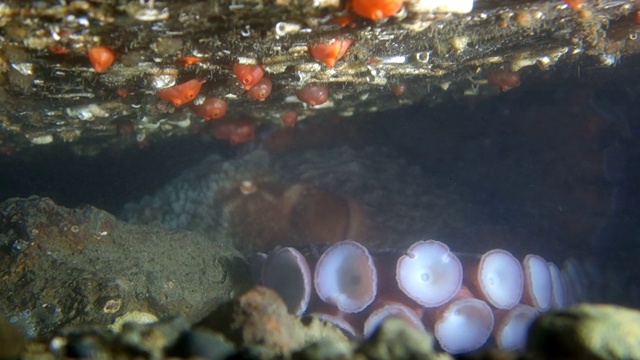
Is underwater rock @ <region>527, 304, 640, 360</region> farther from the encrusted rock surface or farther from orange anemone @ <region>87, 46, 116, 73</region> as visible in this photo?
orange anemone @ <region>87, 46, 116, 73</region>

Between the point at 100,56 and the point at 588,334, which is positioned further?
the point at 100,56

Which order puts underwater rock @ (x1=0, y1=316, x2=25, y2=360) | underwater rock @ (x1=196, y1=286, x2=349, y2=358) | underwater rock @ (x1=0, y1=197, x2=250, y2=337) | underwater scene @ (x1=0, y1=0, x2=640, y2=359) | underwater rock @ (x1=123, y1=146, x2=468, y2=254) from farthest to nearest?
1. underwater rock @ (x1=123, y1=146, x2=468, y2=254)
2. underwater rock @ (x1=0, y1=197, x2=250, y2=337)
3. underwater scene @ (x1=0, y1=0, x2=640, y2=359)
4. underwater rock @ (x1=196, y1=286, x2=349, y2=358)
5. underwater rock @ (x1=0, y1=316, x2=25, y2=360)

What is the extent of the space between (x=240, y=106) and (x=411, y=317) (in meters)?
3.75

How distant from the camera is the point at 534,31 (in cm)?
450

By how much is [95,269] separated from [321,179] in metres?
4.09

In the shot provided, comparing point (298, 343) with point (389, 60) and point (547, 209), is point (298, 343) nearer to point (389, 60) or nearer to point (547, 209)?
point (389, 60)

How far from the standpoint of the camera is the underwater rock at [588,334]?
159cm

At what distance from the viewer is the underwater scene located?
8.55 ft

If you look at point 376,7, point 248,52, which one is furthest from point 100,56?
point 376,7

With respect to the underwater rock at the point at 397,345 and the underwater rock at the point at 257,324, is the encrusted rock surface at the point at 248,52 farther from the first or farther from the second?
the underwater rock at the point at 397,345

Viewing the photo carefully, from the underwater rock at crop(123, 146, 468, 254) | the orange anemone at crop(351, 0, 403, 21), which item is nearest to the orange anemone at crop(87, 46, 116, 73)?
the orange anemone at crop(351, 0, 403, 21)

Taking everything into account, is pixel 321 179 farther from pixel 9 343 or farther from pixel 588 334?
pixel 588 334

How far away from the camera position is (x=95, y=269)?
421 cm

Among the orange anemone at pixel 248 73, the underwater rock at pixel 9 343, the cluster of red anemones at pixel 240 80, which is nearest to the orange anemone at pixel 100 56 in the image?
the cluster of red anemones at pixel 240 80
